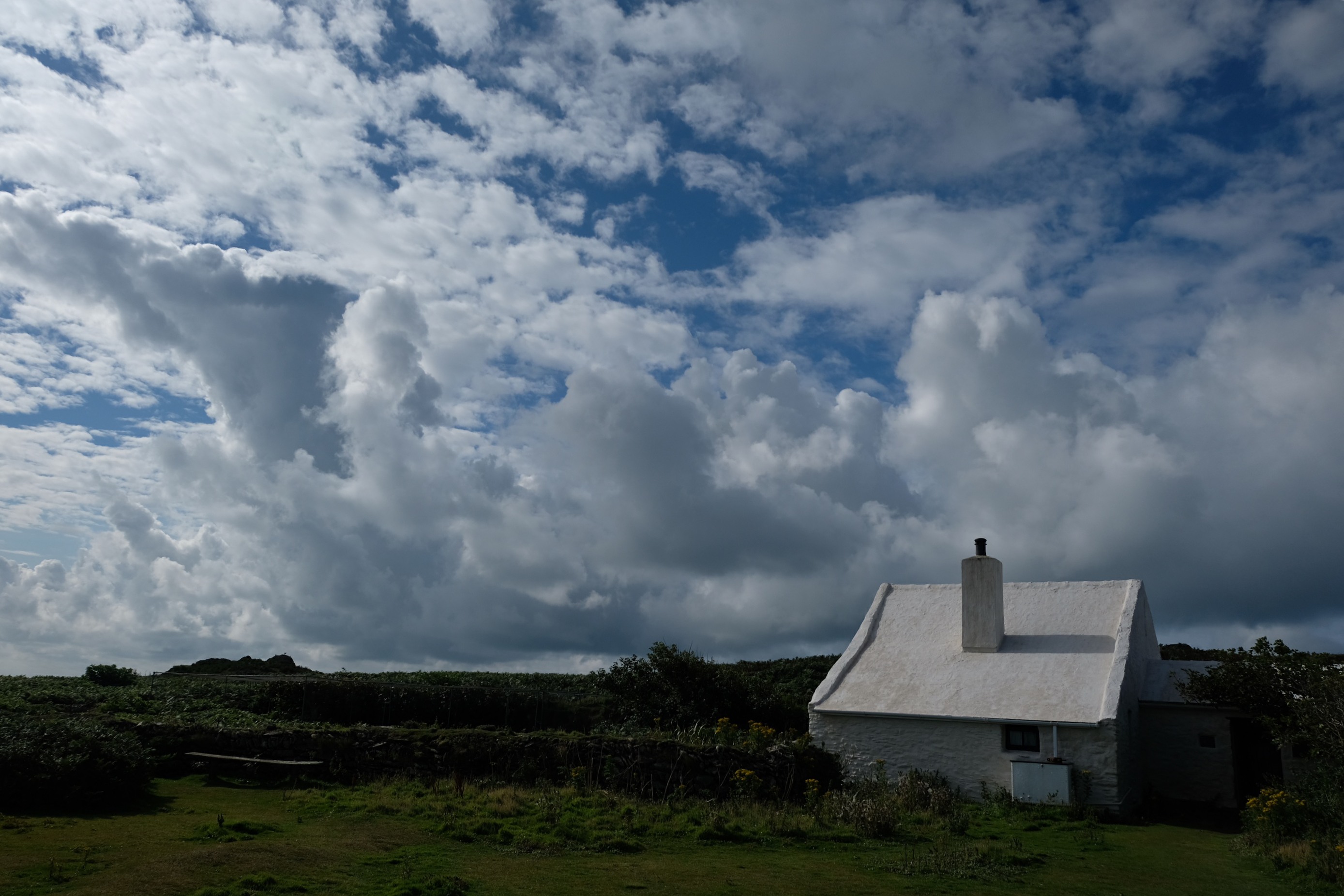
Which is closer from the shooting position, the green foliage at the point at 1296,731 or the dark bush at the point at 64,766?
the green foliage at the point at 1296,731

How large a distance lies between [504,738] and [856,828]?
7502 mm

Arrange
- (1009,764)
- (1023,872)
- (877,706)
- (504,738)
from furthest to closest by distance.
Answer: (877,706) → (1009,764) → (504,738) → (1023,872)

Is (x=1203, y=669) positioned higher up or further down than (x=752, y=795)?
higher up

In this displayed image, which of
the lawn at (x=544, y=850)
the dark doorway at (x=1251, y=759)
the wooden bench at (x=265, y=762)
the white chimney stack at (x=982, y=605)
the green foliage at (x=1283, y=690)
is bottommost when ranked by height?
the lawn at (x=544, y=850)

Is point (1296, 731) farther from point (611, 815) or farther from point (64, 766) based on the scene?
point (64, 766)

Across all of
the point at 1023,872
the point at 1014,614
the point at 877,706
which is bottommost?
the point at 1023,872

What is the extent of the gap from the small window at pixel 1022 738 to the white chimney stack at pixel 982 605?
3209 mm

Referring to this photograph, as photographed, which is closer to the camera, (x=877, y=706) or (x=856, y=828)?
(x=856, y=828)

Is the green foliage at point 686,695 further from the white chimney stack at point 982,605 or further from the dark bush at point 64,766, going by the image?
the dark bush at point 64,766

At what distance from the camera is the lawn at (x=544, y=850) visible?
10672 millimetres

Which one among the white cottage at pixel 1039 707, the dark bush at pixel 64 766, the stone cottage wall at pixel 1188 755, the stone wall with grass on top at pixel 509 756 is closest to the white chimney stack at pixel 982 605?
the white cottage at pixel 1039 707

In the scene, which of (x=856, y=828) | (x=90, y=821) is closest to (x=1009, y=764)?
(x=856, y=828)

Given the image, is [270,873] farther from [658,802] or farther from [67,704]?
[67,704]

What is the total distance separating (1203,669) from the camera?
928 inches
